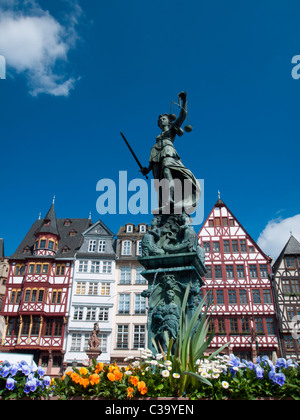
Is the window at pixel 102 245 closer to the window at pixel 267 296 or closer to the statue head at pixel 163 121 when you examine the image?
the window at pixel 267 296

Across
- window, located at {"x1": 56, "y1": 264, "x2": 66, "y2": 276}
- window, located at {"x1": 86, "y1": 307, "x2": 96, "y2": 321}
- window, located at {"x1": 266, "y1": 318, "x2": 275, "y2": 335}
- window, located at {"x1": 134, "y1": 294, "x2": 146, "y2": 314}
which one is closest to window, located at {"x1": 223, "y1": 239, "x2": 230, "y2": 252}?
window, located at {"x1": 266, "y1": 318, "x2": 275, "y2": 335}

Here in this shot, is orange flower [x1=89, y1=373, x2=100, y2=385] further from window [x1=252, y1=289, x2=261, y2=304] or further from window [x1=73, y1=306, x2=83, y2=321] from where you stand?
window [x1=73, y1=306, x2=83, y2=321]

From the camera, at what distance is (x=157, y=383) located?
307 cm

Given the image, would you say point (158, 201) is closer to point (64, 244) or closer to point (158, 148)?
point (158, 148)

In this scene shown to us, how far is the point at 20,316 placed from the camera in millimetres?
29688

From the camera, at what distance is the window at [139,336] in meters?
29.5

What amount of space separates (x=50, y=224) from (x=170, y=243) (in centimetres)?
3010

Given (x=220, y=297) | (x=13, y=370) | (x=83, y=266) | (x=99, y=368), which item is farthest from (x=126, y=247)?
(x=13, y=370)

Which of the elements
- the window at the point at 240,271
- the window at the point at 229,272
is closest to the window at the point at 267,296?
the window at the point at 240,271

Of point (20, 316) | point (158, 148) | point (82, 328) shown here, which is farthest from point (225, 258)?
point (158, 148)

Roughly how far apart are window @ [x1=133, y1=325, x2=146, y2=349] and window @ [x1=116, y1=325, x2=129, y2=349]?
680mm

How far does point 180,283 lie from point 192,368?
7.24ft

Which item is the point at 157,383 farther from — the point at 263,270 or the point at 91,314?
the point at 263,270
